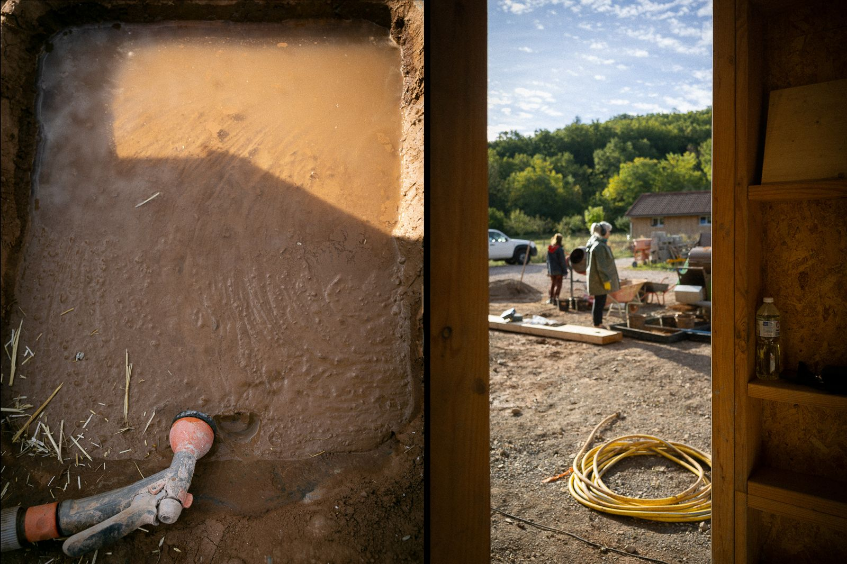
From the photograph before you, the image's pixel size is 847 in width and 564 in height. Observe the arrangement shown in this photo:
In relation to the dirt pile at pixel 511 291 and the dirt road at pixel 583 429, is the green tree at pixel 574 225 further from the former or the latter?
the dirt road at pixel 583 429

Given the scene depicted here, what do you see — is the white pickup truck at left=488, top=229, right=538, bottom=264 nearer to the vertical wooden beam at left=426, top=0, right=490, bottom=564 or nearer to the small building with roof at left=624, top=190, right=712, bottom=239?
the small building with roof at left=624, top=190, right=712, bottom=239

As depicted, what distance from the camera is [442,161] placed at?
104cm

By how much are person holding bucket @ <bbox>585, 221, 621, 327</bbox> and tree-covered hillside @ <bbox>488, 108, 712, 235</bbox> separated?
33.9 meters

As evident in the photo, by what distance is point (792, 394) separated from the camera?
6.26ft

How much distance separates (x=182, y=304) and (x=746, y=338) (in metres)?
2.48

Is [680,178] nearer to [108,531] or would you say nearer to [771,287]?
[771,287]

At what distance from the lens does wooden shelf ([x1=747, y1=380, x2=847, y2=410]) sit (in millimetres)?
1812

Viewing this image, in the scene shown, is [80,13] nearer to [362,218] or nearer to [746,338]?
[362,218]

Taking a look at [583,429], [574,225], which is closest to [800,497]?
[583,429]

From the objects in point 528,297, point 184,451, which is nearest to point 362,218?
point 184,451

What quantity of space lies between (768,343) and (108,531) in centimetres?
275

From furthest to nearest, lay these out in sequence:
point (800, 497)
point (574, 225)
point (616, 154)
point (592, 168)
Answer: point (592, 168) < point (616, 154) < point (574, 225) < point (800, 497)

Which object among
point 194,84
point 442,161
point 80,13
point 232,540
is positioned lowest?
point 232,540

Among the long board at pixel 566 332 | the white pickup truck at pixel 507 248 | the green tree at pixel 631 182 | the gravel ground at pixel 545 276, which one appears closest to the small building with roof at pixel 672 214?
the green tree at pixel 631 182
